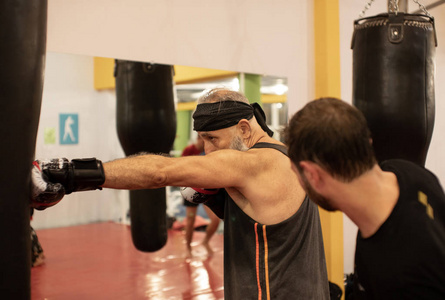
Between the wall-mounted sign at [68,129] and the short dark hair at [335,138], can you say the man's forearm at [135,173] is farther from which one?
the wall-mounted sign at [68,129]

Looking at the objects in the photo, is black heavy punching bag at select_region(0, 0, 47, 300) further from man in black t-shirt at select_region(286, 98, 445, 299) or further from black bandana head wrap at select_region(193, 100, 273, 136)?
man in black t-shirt at select_region(286, 98, 445, 299)

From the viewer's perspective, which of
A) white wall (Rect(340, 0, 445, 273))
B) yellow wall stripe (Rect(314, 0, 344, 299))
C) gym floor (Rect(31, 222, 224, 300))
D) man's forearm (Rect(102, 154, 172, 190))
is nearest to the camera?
man's forearm (Rect(102, 154, 172, 190))

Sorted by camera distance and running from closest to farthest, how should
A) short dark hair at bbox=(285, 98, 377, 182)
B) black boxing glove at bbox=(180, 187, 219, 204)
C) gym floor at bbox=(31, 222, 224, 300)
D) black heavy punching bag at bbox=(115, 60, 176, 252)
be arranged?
short dark hair at bbox=(285, 98, 377, 182), black boxing glove at bbox=(180, 187, 219, 204), black heavy punching bag at bbox=(115, 60, 176, 252), gym floor at bbox=(31, 222, 224, 300)

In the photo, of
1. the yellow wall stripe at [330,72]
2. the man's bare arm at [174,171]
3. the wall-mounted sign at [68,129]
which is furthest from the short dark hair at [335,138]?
the yellow wall stripe at [330,72]

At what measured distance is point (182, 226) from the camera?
→ 6.76 m

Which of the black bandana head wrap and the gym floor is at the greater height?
the black bandana head wrap

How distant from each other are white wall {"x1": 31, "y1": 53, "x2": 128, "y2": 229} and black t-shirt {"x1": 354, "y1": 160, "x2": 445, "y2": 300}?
2.44 metres

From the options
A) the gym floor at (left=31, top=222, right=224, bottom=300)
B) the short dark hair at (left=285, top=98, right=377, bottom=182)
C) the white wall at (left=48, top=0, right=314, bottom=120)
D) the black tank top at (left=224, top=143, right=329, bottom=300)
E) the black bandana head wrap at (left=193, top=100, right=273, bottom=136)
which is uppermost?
the white wall at (left=48, top=0, right=314, bottom=120)

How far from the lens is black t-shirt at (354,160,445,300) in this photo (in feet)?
3.28

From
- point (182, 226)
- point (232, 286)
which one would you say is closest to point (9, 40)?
point (232, 286)

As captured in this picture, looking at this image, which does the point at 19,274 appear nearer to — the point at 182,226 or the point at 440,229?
the point at 440,229

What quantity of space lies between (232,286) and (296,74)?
105 inches

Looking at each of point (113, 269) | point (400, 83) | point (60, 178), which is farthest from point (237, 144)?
point (113, 269)

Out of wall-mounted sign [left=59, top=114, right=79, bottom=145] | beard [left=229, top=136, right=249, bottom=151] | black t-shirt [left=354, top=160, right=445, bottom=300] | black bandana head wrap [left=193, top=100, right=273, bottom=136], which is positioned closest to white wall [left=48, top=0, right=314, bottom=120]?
wall-mounted sign [left=59, top=114, right=79, bottom=145]
